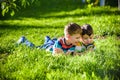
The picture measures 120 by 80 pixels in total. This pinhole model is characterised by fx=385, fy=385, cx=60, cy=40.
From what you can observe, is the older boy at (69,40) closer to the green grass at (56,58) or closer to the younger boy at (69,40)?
the younger boy at (69,40)

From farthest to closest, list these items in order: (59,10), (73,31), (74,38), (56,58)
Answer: (59,10) < (74,38) < (73,31) < (56,58)

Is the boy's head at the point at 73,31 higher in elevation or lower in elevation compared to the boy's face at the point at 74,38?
higher

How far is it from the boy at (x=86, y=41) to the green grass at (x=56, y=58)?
0.63 ft

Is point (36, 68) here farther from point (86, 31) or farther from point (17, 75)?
point (86, 31)

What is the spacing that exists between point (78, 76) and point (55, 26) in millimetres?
5738

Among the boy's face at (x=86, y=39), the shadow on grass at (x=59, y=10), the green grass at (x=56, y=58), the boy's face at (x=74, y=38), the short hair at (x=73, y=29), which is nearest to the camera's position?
the green grass at (x=56, y=58)

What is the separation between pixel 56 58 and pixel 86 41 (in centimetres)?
94

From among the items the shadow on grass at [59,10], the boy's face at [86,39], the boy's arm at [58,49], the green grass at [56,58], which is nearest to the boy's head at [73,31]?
the boy's face at [86,39]

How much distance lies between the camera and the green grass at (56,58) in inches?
215

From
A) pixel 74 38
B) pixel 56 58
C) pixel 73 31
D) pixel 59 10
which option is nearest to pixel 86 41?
pixel 74 38

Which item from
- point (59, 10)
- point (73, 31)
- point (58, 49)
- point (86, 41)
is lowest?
point (59, 10)

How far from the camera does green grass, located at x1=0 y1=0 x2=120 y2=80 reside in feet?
17.9

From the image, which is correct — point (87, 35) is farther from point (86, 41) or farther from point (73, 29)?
point (73, 29)

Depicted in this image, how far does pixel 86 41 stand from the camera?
6.91 metres
